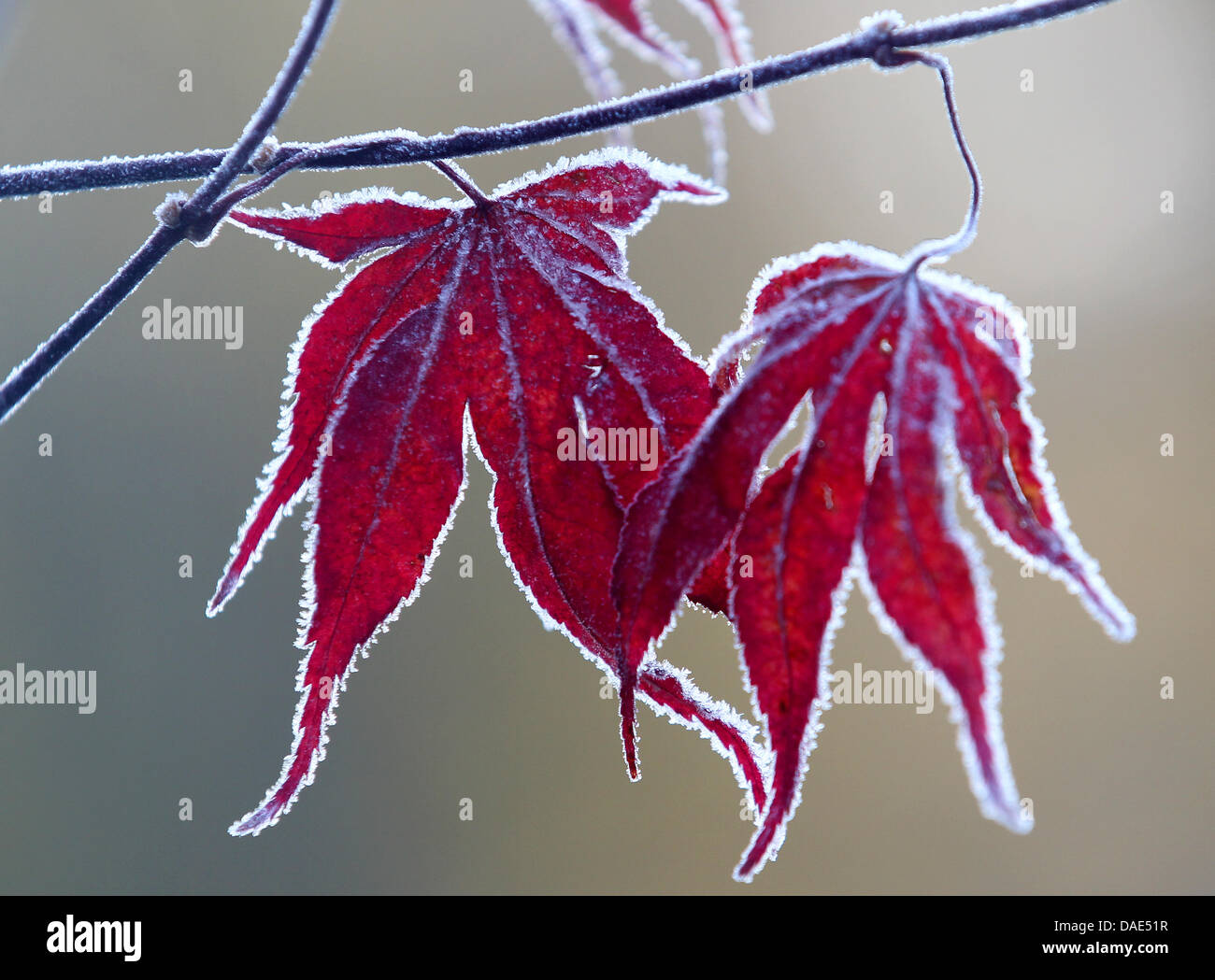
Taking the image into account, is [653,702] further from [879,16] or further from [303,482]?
[879,16]

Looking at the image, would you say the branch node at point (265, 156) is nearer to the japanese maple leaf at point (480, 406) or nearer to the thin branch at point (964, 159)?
the japanese maple leaf at point (480, 406)

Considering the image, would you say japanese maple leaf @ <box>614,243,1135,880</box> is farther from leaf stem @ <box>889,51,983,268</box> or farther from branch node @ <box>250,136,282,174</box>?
branch node @ <box>250,136,282,174</box>

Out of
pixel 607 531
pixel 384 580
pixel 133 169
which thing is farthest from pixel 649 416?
pixel 133 169

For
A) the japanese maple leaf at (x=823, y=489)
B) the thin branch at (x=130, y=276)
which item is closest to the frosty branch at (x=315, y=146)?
the thin branch at (x=130, y=276)

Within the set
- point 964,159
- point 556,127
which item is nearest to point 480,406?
point 556,127

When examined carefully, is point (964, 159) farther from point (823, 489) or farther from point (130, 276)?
point (130, 276)

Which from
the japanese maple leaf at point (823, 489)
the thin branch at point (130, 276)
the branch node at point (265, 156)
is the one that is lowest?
the japanese maple leaf at point (823, 489)
